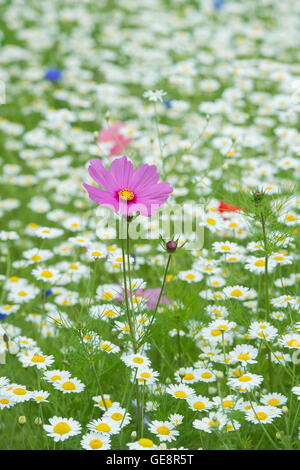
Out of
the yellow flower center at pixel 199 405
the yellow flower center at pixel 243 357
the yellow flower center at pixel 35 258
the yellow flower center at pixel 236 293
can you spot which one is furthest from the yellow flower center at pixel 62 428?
the yellow flower center at pixel 35 258

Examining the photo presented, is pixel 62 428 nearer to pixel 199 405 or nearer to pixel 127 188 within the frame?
pixel 199 405

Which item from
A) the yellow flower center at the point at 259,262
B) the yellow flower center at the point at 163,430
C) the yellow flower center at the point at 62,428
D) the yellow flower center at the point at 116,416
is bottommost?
the yellow flower center at the point at 163,430

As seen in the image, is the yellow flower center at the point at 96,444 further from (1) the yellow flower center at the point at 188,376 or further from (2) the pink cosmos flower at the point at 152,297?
(2) the pink cosmos flower at the point at 152,297

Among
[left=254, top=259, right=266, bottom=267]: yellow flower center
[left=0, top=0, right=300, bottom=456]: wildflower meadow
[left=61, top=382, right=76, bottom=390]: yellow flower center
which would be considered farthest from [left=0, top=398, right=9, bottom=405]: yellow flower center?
[left=254, top=259, right=266, bottom=267]: yellow flower center

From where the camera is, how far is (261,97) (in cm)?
290

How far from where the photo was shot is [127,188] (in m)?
1.11

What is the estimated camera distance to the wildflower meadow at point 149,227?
1207 millimetres

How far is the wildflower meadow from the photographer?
1.21 meters

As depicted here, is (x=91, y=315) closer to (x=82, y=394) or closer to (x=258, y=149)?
(x=82, y=394)

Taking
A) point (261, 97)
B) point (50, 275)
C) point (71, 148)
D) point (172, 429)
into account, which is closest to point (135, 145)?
point (71, 148)

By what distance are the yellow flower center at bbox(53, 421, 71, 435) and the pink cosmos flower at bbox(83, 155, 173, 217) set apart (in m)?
0.41

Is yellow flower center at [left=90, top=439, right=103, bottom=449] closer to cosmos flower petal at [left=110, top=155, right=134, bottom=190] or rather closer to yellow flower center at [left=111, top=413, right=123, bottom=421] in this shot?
yellow flower center at [left=111, top=413, right=123, bottom=421]

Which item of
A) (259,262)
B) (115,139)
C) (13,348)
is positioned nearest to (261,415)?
(259,262)
